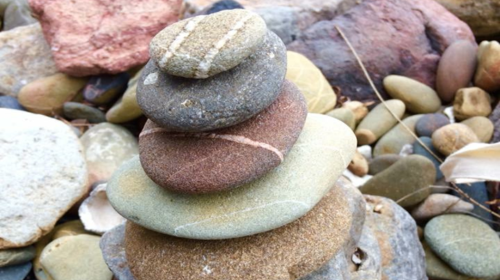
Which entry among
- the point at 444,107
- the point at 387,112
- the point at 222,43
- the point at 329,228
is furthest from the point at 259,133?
the point at 444,107

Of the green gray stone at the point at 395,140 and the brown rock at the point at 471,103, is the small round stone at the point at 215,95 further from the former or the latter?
the brown rock at the point at 471,103

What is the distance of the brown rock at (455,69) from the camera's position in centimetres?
394

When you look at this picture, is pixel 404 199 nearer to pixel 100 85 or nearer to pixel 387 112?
pixel 387 112

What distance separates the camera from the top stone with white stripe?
5.11 ft

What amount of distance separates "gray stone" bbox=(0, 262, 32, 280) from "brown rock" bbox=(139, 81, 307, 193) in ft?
5.22

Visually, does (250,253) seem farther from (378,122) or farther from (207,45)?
(378,122)

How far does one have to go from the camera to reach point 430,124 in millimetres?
3607

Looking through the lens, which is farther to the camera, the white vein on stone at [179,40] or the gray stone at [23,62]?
the gray stone at [23,62]

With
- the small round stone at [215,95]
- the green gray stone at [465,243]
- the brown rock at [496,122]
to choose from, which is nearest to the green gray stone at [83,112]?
the small round stone at [215,95]

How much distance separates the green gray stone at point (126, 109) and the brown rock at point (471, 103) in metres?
2.38

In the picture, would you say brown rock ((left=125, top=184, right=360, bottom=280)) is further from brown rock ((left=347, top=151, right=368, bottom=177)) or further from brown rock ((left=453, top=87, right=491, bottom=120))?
brown rock ((left=453, top=87, right=491, bottom=120))

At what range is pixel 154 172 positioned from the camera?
1812mm

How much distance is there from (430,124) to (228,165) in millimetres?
2325

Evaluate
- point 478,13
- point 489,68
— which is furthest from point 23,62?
point 478,13
